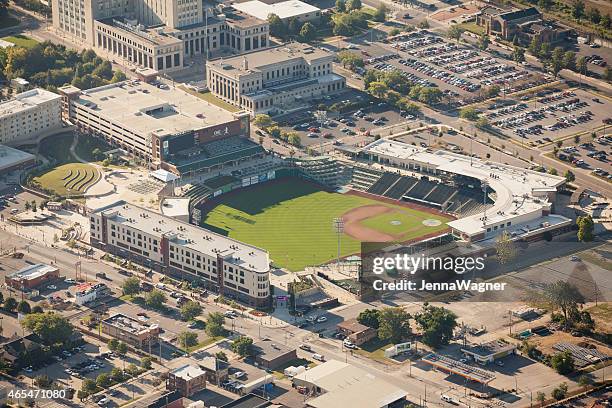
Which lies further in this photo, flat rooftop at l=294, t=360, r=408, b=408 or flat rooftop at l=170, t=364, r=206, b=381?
flat rooftop at l=170, t=364, r=206, b=381

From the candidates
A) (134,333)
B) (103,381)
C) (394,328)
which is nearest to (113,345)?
(134,333)

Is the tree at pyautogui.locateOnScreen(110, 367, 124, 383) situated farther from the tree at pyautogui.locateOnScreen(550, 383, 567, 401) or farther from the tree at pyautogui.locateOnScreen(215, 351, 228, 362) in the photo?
the tree at pyautogui.locateOnScreen(550, 383, 567, 401)

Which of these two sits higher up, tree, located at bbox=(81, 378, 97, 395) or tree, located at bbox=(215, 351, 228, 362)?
tree, located at bbox=(81, 378, 97, 395)

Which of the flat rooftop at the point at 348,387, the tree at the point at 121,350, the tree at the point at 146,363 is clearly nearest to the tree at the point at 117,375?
the tree at the point at 146,363

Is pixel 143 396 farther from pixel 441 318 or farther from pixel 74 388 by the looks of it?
pixel 441 318

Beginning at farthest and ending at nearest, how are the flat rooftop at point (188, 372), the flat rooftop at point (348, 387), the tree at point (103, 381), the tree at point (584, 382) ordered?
the tree at point (584, 382), the tree at point (103, 381), the flat rooftop at point (188, 372), the flat rooftop at point (348, 387)

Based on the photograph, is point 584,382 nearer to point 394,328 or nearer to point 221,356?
A: point 394,328

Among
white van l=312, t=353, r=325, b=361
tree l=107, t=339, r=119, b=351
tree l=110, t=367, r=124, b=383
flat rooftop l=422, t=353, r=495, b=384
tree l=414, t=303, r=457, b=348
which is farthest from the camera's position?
tree l=414, t=303, r=457, b=348

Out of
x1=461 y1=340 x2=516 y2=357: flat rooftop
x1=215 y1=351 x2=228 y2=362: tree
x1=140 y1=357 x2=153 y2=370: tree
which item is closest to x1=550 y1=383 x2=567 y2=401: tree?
x1=461 y1=340 x2=516 y2=357: flat rooftop

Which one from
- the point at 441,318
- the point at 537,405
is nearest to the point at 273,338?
the point at 441,318

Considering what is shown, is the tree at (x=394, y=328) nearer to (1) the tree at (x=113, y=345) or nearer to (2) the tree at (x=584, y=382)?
Result: (2) the tree at (x=584, y=382)

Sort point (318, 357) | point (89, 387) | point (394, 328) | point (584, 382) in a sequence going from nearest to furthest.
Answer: point (89, 387)
point (584, 382)
point (318, 357)
point (394, 328)
